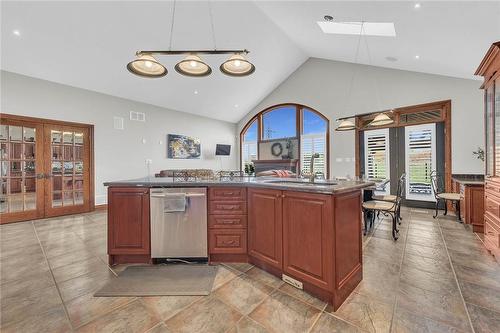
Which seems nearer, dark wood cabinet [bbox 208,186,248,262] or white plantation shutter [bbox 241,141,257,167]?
dark wood cabinet [bbox 208,186,248,262]

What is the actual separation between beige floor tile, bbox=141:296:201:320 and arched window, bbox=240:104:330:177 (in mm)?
5801

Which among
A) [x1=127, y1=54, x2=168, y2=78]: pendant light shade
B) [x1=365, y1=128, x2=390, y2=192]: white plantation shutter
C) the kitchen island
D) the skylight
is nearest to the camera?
the kitchen island

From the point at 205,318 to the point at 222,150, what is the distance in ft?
23.4

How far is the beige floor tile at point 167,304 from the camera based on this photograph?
1.59 metres

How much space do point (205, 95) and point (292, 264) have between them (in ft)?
19.2

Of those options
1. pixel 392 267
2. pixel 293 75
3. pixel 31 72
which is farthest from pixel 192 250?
pixel 293 75

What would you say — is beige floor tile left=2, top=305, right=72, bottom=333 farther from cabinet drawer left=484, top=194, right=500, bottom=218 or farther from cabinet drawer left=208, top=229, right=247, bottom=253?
cabinet drawer left=484, top=194, right=500, bottom=218

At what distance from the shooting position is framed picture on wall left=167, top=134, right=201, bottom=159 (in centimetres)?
689

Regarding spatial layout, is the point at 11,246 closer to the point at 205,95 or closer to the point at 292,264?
the point at 292,264

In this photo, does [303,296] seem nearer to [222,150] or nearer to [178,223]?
[178,223]

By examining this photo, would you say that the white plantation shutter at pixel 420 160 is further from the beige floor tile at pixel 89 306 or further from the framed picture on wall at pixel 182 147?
the framed picture on wall at pixel 182 147

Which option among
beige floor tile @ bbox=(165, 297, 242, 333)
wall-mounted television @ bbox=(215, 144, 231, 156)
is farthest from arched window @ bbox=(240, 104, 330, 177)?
beige floor tile @ bbox=(165, 297, 242, 333)

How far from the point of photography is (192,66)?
2299 millimetres

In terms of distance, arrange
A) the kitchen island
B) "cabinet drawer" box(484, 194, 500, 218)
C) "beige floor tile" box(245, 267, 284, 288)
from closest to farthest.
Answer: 1. the kitchen island
2. "beige floor tile" box(245, 267, 284, 288)
3. "cabinet drawer" box(484, 194, 500, 218)
